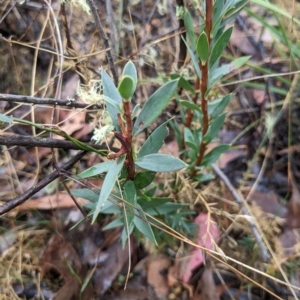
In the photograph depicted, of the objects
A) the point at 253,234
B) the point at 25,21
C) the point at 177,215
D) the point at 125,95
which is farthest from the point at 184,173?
the point at 25,21

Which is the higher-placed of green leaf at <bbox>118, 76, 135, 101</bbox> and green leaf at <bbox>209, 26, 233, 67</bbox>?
green leaf at <bbox>209, 26, 233, 67</bbox>

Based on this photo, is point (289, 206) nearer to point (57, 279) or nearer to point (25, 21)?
point (57, 279)

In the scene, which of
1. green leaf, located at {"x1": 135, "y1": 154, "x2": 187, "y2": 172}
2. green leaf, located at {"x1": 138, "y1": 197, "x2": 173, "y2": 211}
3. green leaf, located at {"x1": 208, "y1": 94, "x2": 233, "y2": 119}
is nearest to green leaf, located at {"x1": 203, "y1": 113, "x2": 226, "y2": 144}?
green leaf, located at {"x1": 208, "y1": 94, "x2": 233, "y2": 119}

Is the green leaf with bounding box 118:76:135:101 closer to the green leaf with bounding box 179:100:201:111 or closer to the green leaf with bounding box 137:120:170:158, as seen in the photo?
the green leaf with bounding box 137:120:170:158

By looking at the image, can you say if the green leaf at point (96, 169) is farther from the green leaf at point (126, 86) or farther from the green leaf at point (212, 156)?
the green leaf at point (212, 156)

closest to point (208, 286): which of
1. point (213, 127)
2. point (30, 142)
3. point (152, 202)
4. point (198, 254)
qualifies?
point (198, 254)

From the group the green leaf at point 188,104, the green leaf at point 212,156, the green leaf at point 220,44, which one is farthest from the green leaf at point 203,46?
the green leaf at point 212,156
